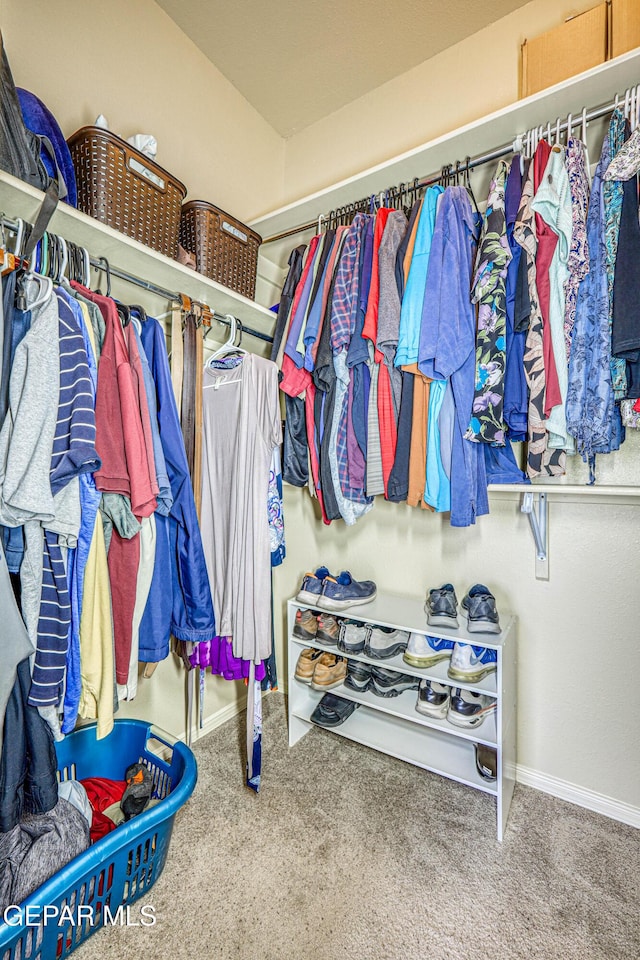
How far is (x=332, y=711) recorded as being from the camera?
6.15 ft

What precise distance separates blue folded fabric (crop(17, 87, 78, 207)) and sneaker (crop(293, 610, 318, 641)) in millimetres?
1563

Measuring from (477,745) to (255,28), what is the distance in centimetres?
279

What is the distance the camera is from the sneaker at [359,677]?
5.92 feet

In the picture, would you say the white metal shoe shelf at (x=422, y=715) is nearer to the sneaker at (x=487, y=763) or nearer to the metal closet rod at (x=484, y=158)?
the sneaker at (x=487, y=763)

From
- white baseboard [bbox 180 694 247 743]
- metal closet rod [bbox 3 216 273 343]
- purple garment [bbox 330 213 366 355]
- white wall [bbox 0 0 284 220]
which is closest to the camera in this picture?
metal closet rod [bbox 3 216 273 343]

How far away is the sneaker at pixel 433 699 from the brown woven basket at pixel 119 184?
5.58ft

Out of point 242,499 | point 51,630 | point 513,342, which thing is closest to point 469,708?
point 242,499

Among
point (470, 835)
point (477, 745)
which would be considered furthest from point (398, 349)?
point (470, 835)

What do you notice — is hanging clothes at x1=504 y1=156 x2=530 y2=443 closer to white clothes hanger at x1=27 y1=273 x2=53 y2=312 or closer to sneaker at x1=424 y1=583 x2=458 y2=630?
sneaker at x1=424 y1=583 x2=458 y2=630

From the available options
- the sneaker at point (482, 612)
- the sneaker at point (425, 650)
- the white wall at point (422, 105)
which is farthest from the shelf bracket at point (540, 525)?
the white wall at point (422, 105)

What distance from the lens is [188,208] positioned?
1.57 meters

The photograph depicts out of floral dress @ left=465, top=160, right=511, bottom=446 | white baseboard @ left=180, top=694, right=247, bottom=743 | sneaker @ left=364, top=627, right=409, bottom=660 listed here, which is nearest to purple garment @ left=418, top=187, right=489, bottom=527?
floral dress @ left=465, top=160, right=511, bottom=446

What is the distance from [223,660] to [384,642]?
59 centimetres

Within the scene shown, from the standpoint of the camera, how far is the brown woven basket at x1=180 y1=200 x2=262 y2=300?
1.56m
